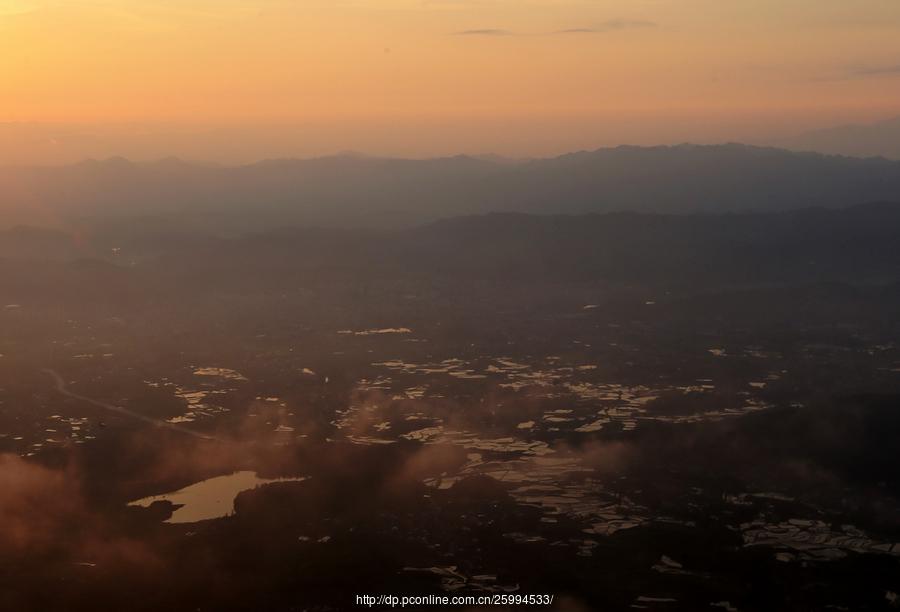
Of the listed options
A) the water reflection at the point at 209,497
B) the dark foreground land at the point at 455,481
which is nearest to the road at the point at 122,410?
the dark foreground land at the point at 455,481

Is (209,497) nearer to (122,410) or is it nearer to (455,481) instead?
(455,481)

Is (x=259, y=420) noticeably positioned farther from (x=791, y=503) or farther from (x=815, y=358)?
(x=815, y=358)

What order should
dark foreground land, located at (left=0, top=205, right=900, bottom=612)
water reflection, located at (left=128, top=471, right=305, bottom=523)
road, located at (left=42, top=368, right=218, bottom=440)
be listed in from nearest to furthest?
dark foreground land, located at (left=0, top=205, right=900, bottom=612) → water reflection, located at (left=128, top=471, right=305, bottom=523) → road, located at (left=42, top=368, right=218, bottom=440)

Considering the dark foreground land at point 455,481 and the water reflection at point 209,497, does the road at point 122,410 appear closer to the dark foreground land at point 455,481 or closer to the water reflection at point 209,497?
the dark foreground land at point 455,481

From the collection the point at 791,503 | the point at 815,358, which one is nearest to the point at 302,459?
the point at 791,503

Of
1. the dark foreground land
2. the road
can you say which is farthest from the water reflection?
the road

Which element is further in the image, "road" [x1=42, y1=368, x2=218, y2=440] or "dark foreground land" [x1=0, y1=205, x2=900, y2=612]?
"road" [x1=42, y1=368, x2=218, y2=440]

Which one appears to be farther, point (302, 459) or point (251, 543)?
point (302, 459)

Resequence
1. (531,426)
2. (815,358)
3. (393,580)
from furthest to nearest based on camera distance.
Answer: (815,358), (531,426), (393,580)

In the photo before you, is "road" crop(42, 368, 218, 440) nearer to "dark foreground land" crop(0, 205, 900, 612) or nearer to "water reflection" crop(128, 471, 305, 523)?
"dark foreground land" crop(0, 205, 900, 612)

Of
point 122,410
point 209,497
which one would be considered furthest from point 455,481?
point 122,410

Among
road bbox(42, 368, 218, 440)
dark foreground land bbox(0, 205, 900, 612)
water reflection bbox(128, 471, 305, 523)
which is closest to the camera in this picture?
dark foreground land bbox(0, 205, 900, 612)
